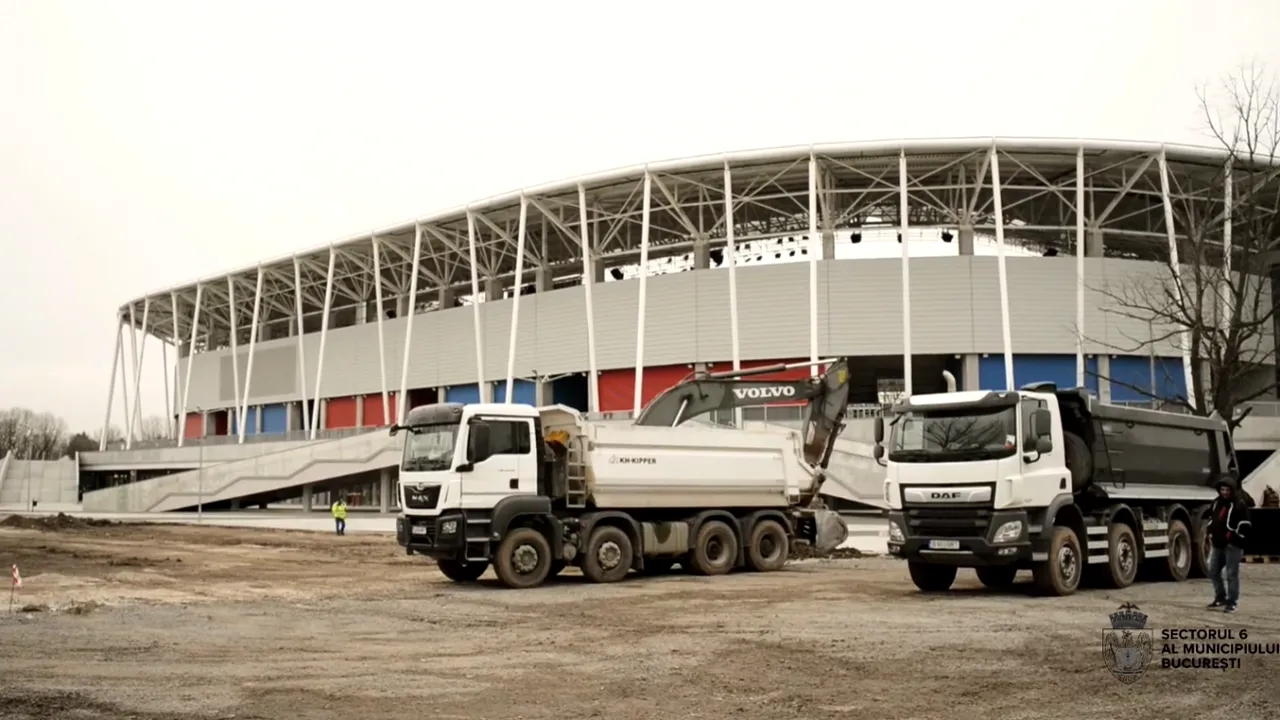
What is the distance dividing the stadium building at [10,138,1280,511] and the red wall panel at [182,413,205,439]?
17867mm

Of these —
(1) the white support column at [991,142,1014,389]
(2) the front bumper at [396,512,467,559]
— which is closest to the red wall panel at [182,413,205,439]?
(1) the white support column at [991,142,1014,389]

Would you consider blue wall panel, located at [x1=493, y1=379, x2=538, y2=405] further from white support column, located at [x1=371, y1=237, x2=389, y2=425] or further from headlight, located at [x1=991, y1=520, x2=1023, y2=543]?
headlight, located at [x1=991, y1=520, x2=1023, y2=543]

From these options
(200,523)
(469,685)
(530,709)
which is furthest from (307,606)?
(200,523)

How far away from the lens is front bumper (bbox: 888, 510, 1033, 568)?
15.7 metres

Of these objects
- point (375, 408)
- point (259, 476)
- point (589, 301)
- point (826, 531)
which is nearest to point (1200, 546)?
point (826, 531)

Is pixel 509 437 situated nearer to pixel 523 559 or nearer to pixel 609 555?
pixel 523 559

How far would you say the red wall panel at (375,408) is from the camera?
228ft

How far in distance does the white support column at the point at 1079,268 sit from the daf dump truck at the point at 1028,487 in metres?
27.4

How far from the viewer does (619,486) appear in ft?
65.2

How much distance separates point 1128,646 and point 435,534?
11.0 m

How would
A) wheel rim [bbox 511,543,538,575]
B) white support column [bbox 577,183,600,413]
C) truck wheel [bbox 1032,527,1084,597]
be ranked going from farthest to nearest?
white support column [bbox 577,183,600,413]
wheel rim [bbox 511,543,538,575]
truck wheel [bbox 1032,527,1084,597]

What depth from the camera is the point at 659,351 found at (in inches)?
2115

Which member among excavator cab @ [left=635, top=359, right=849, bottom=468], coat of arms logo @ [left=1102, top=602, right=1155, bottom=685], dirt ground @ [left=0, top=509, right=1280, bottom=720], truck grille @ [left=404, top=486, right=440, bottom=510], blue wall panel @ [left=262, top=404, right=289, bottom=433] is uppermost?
blue wall panel @ [left=262, top=404, right=289, bottom=433]

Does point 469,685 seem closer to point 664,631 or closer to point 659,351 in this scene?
point 664,631
